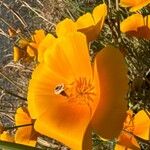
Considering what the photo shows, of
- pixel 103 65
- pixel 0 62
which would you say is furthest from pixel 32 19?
pixel 103 65

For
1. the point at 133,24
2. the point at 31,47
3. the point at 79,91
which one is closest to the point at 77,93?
the point at 79,91

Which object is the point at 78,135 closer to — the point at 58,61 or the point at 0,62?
the point at 58,61

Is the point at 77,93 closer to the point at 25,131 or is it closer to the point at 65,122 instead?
the point at 65,122

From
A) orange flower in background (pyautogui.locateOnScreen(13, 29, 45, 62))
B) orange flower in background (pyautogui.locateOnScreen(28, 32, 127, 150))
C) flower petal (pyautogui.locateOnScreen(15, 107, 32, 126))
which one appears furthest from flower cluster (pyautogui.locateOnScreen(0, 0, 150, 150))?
orange flower in background (pyautogui.locateOnScreen(13, 29, 45, 62))

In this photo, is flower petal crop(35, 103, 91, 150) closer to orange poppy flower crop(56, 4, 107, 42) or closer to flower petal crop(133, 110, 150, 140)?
orange poppy flower crop(56, 4, 107, 42)

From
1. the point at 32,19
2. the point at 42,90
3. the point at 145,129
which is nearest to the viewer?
the point at 42,90

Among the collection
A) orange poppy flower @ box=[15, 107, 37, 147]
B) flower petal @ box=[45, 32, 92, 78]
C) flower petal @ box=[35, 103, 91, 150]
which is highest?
flower petal @ box=[45, 32, 92, 78]
